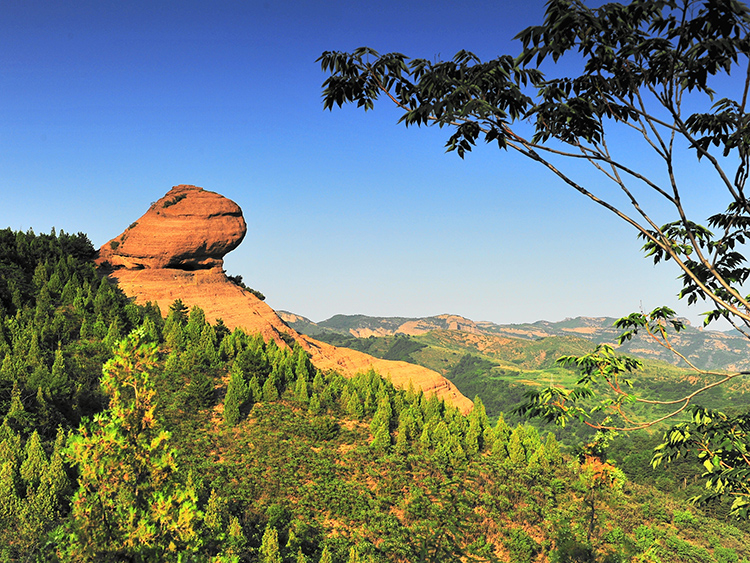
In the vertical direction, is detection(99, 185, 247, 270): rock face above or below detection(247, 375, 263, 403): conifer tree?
above

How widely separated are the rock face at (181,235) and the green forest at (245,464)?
14.0 ft

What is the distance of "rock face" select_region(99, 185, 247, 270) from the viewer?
39.9m

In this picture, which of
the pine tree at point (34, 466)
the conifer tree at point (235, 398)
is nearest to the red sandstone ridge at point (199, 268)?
the conifer tree at point (235, 398)

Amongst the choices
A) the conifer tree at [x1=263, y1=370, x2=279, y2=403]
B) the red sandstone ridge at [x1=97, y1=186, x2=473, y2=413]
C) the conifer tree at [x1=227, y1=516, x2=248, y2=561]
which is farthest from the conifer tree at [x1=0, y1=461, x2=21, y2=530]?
the red sandstone ridge at [x1=97, y1=186, x2=473, y2=413]

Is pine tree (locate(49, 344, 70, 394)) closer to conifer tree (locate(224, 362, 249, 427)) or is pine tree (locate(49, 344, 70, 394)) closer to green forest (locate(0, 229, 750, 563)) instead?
green forest (locate(0, 229, 750, 563))

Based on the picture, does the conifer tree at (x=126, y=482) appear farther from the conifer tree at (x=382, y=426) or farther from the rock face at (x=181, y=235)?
the rock face at (x=181, y=235)

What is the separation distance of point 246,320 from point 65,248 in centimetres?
1804

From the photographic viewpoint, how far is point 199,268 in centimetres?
4175

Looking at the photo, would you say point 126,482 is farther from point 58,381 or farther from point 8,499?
point 58,381

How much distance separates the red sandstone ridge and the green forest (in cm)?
271

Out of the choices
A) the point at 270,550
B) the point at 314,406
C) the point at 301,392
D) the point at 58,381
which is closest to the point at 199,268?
the point at 301,392

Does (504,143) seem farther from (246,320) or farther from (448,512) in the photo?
(246,320)

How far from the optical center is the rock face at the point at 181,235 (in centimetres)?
3991

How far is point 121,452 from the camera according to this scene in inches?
310
